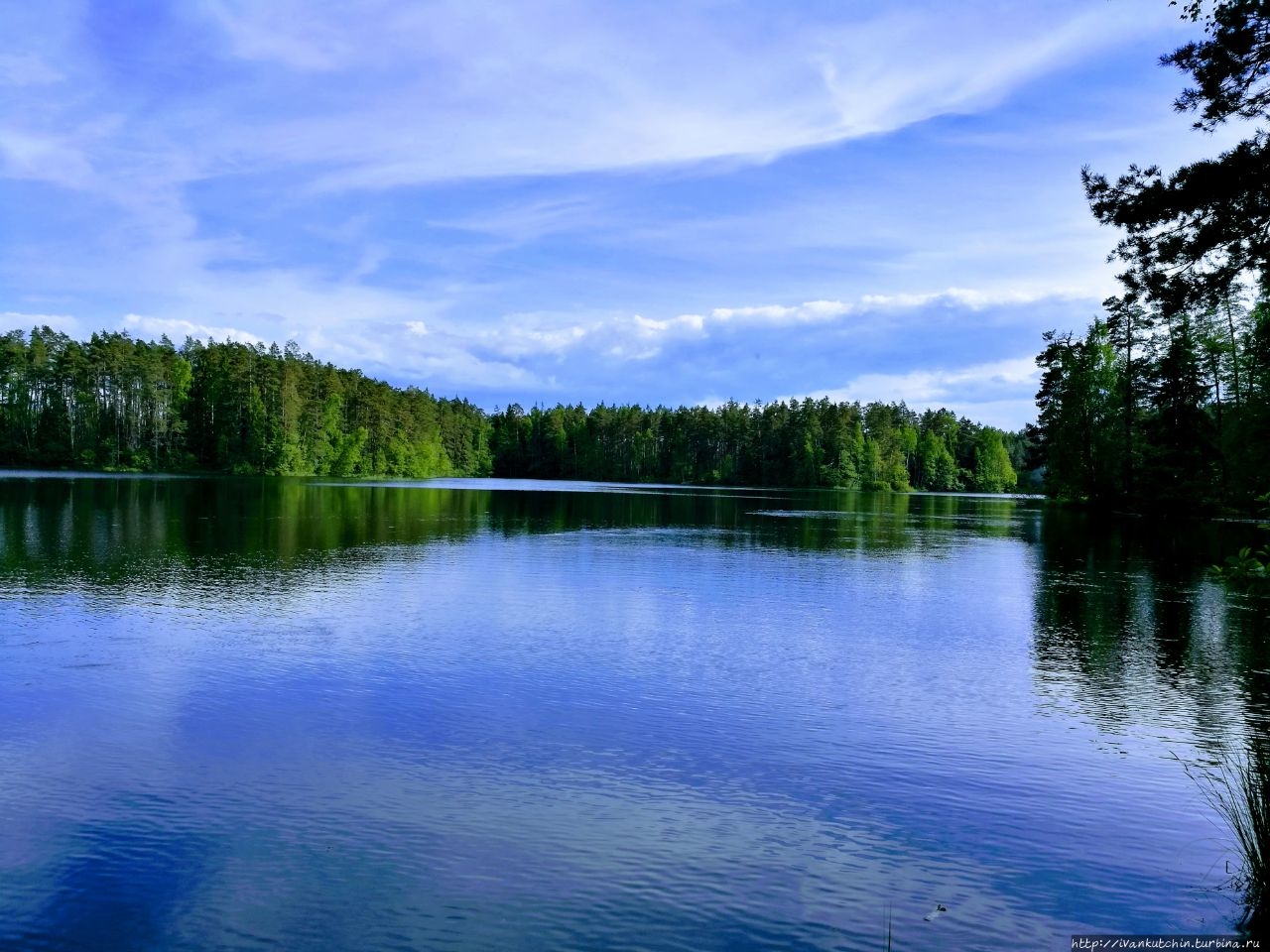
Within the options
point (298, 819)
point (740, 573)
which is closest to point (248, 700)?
point (298, 819)

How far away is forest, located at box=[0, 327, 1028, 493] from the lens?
4798 inches

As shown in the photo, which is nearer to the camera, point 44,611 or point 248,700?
point 248,700

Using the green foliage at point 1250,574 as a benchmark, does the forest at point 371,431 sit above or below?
above

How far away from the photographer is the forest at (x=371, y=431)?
122 metres

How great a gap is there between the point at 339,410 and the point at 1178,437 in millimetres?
116162

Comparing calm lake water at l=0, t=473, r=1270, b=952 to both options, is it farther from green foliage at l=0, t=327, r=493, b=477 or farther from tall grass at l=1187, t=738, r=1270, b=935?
green foliage at l=0, t=327, r=493, b=477

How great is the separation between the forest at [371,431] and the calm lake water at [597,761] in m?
106

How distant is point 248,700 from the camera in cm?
1439

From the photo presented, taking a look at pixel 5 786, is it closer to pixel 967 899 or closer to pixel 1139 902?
pixel 967 899

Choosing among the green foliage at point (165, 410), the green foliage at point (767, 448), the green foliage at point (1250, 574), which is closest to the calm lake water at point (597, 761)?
the green foliage at point (1250, 574)

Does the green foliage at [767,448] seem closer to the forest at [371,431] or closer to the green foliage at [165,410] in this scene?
the forest at [371,431]

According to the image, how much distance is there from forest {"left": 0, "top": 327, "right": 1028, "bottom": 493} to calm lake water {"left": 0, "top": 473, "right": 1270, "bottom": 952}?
Answer: 106 meters

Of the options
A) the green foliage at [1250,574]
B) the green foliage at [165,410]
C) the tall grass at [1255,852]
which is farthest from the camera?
the green foliage at [165,410]

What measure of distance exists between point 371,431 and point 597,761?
142 meters
